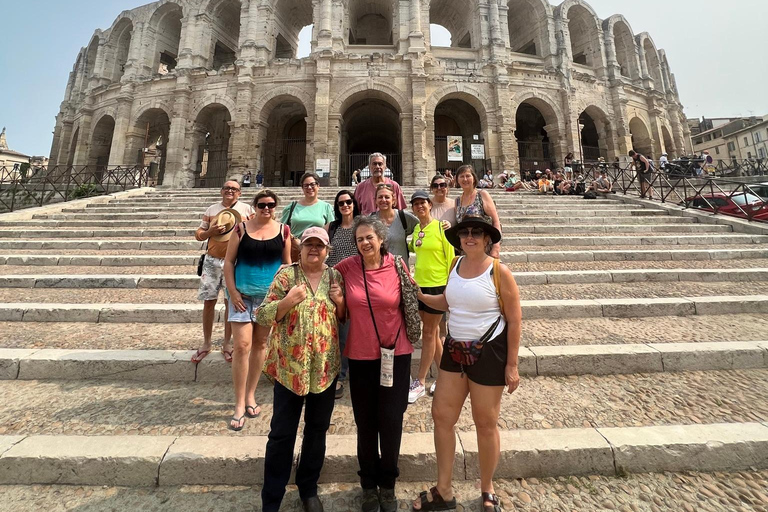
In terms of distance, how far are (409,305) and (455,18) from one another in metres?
24.9

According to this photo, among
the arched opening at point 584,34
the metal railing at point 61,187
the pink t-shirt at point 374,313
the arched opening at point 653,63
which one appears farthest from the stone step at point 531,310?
the arched opening at point 653,63

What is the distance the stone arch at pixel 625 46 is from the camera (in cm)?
2086

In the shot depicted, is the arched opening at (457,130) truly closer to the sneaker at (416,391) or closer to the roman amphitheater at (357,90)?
the roman amphitheater at (357,90)

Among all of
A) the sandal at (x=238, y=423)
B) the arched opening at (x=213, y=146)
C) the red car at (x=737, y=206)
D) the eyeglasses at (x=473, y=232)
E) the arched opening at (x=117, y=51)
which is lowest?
the sandal at (x=238, y=423)

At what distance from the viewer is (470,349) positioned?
1.81m

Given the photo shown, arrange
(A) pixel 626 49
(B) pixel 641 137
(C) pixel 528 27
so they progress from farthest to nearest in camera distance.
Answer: (A) pixel 626 49 < (B) pixel 641 137 < (C) pixel 528 27

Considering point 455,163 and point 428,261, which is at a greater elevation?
point 455,163

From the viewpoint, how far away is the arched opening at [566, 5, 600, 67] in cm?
1964

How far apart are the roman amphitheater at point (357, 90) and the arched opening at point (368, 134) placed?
6.2 inches

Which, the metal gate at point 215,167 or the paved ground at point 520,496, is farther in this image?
the metal gate at point 215,167

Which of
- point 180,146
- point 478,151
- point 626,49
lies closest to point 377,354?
point 478,151

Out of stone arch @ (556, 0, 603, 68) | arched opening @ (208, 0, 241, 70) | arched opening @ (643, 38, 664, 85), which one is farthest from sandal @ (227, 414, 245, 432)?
arched opening @ (643, 38, 664, 85)

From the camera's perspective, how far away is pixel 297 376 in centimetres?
176

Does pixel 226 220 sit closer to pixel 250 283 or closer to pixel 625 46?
pixel 250 283
